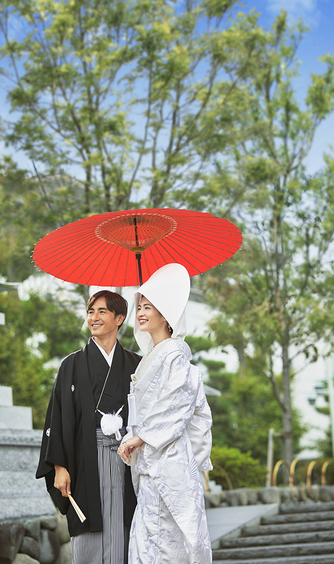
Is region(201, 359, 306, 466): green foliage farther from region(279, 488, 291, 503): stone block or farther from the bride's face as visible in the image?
the bride's face

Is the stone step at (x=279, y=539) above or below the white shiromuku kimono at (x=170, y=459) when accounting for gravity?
below

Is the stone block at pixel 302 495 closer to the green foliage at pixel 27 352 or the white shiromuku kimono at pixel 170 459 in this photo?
the green foliage at pixel 27 352

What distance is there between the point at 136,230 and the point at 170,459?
1.34 m

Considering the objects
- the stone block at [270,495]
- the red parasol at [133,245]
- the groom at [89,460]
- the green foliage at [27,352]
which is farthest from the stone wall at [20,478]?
the green foliage at [27,352]

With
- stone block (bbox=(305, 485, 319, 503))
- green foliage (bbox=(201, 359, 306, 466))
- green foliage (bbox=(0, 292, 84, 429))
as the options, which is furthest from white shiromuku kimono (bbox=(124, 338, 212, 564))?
green foliage (bbox=(201, 359, 306, 466))

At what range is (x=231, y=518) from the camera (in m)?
7.63

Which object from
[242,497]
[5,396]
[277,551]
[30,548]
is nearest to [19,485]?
[30,548]

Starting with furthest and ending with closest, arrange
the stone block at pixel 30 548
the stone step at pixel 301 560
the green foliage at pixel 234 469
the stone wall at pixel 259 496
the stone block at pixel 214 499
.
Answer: the green foliage at pixel 234 469 → the stone wall at pixel 259 496 → the stone block at pixel 214 499 → the stone step at pixel 301 560 → the stone block at pixel 30 548

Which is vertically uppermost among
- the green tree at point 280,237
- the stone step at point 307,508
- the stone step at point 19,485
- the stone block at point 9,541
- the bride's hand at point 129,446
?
the green tree at point 280,237

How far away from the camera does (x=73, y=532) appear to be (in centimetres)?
287

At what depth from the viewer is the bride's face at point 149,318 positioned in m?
2.86

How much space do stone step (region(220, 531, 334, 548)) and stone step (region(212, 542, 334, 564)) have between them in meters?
0.28

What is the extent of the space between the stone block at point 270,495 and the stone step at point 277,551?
3.03 meters

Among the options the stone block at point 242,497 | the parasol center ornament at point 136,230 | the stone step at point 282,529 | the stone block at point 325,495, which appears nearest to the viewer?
the parasol center ornament at point 136,230
